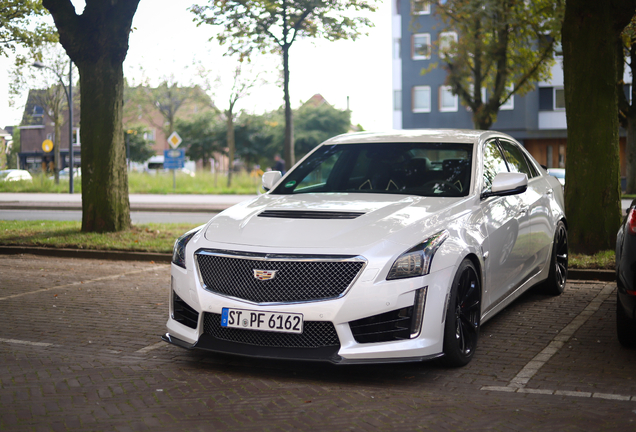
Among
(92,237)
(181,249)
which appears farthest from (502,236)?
(92,237)

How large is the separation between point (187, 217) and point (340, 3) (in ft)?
24.8

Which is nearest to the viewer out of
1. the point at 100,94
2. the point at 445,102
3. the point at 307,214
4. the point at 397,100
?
the point at 307,214

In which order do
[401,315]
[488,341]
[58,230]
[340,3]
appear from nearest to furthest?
[401,315], [488,341], [58,230], [340,3]

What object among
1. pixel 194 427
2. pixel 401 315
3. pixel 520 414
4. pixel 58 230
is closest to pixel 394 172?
pixel 401 315

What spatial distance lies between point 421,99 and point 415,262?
4336 cm

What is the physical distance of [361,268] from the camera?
4.45 meters

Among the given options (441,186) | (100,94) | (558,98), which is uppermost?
(558,98)

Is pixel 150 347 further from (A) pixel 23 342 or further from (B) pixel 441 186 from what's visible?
(B) pixel 441 186

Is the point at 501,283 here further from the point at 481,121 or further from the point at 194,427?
the point at 481,121

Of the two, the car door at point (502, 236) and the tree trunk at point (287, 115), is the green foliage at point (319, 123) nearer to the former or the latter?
the tree trunk at point (287, 115)

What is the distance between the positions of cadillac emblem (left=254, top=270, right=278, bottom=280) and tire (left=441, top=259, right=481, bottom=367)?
3.71ft

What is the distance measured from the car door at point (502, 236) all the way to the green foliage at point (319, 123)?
54.8 metres

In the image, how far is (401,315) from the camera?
447 cm

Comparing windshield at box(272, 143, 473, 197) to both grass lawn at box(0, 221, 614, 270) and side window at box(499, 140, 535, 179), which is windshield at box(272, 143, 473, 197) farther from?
grass lawn at box(0, 221, 614, 270)
